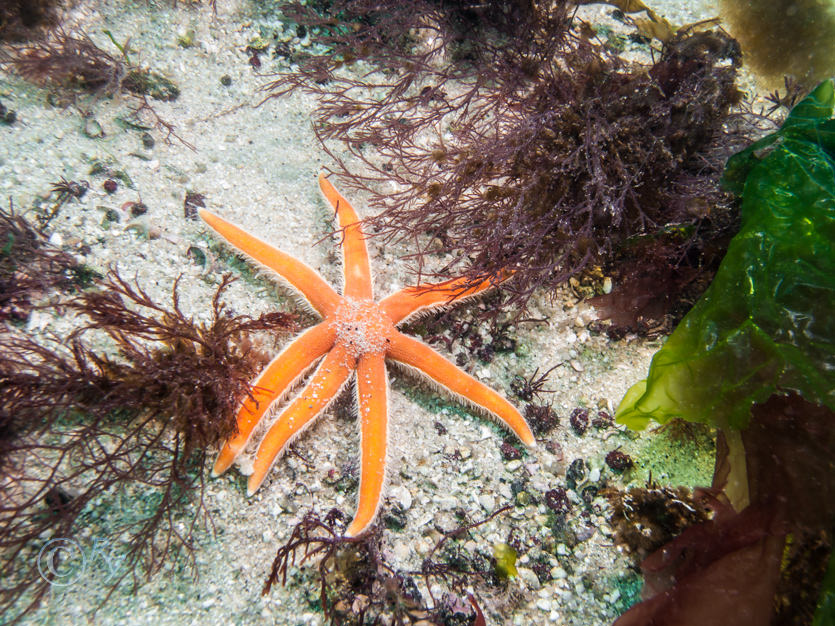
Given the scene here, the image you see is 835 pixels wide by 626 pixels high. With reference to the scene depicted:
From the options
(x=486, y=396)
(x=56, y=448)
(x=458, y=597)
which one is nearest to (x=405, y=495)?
(x=458, y=597)

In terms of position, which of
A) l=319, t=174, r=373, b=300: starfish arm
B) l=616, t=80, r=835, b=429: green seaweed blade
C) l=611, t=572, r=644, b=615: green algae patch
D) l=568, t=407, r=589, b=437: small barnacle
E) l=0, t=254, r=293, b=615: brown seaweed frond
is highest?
l=616, t=80, r=835, b=429: green seaweed blade

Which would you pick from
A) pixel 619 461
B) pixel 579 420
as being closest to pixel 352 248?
pixel 579 420

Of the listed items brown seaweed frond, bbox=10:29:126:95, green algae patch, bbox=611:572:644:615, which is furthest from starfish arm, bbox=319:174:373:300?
green algae patch, bbox=611:572:644:615

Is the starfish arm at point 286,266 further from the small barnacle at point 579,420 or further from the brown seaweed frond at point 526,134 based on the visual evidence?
the small barnacle at point 579,420

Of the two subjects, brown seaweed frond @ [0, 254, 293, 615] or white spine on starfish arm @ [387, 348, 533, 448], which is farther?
white spine on starfish arm @ [387, 348, 533, 448]

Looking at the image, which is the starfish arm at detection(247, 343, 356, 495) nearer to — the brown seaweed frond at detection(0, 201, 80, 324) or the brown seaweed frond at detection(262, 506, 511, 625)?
the brown seaweed frond at detection(262, 506, 511, 625)

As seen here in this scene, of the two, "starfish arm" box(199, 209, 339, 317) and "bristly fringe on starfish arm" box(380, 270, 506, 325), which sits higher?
"bristly fringe on starfish arm" box(380, 270, 506, 325)

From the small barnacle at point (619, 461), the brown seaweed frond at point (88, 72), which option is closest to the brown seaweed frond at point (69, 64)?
the brown seaweed frond at point (88, 72)
